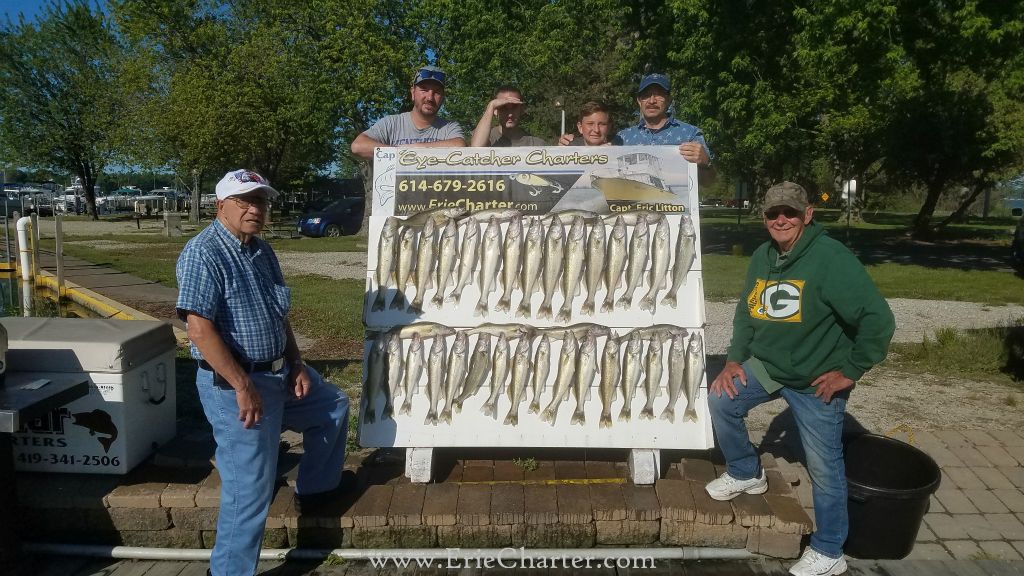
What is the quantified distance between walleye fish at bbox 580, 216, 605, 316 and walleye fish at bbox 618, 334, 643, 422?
0.30m

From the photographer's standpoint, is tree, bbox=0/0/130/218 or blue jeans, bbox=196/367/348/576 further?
tree, bbox=0/0/130/218

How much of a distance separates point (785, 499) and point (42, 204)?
182ft

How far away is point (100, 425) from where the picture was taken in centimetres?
389

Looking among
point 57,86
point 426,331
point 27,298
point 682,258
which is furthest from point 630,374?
point 57,86

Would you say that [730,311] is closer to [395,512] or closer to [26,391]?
[395,512]

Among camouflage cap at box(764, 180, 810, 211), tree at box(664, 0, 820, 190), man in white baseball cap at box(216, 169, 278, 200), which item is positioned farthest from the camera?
tree at box(664, 0, 820, 190)

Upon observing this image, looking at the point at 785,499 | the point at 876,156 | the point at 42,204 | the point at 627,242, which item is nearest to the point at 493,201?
the point at 627,242

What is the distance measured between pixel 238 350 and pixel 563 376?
5.82 feet

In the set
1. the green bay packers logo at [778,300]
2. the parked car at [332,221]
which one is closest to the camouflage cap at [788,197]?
the green bay packers logo at [778,300]

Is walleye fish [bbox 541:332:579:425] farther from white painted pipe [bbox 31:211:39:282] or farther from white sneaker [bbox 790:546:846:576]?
white painted pipe [bbox 31:211:39:282]

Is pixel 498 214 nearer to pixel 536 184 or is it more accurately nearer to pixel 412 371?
pixel 536 184

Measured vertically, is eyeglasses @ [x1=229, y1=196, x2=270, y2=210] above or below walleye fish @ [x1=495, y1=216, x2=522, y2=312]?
above

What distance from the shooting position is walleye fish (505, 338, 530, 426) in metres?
3.99

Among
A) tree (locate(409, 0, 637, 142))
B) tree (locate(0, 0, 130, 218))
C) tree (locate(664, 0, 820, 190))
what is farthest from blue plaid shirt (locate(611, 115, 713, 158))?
tree (locate(0, 0, 130, 218))
